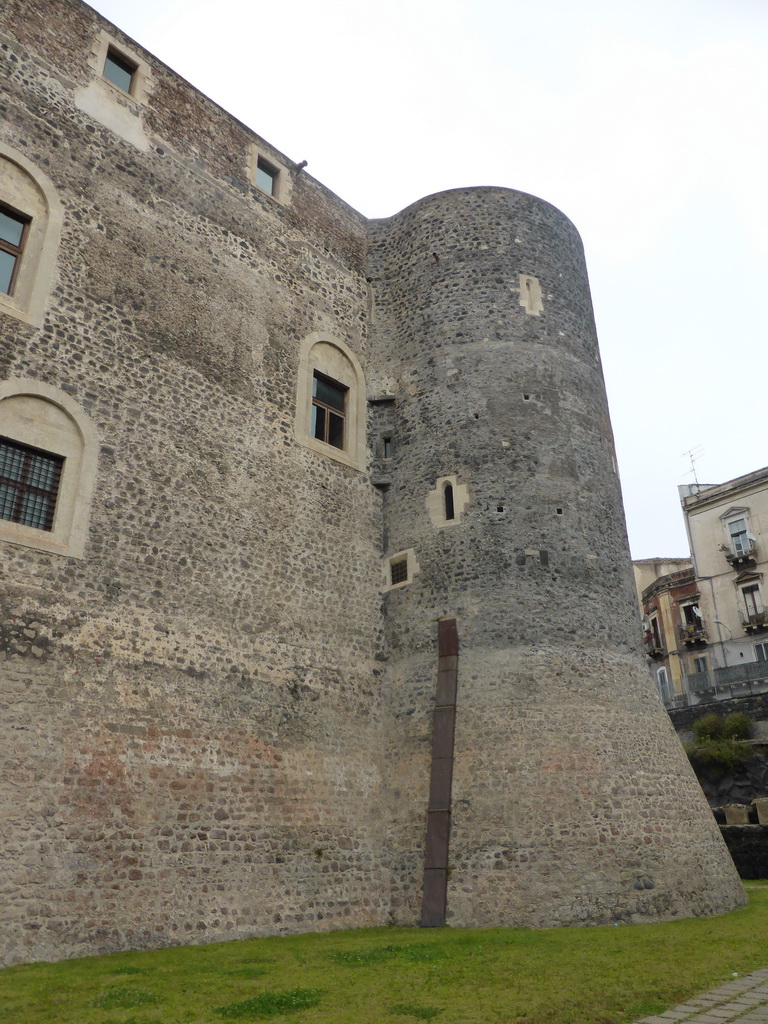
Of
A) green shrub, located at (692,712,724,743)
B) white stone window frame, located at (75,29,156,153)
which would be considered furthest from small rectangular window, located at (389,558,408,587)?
green shrub, located at (692,712,724,743)

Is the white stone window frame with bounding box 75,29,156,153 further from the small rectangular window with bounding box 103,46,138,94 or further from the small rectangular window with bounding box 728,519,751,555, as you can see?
the small rectangular window with bounding box 728,519,751,555

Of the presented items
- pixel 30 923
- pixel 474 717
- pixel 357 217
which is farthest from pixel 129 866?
pixel 357 217

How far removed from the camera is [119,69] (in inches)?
574

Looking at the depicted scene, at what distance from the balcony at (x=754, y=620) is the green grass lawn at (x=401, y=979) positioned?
24.2 m

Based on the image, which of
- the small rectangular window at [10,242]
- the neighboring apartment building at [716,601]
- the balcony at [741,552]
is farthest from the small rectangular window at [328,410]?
the balcony at [741,552]

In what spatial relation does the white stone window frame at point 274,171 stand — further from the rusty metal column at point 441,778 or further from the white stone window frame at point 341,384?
the rusty metal column at point 441,778

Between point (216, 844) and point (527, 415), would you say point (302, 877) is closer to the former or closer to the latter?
point (216, 844)

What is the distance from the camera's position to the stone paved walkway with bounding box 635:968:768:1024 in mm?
Result: 5984

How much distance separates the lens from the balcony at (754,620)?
3256 cm

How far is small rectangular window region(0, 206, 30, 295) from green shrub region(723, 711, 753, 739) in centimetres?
2346

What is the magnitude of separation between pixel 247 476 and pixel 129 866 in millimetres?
6414

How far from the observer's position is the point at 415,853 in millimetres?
12781

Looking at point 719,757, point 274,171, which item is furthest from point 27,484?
point 719,757

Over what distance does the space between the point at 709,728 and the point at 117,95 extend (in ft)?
78.3
